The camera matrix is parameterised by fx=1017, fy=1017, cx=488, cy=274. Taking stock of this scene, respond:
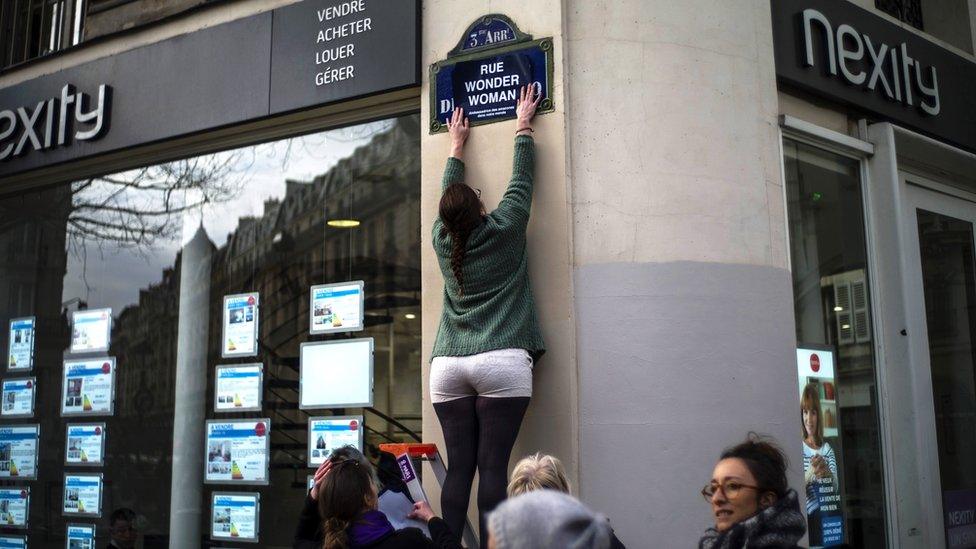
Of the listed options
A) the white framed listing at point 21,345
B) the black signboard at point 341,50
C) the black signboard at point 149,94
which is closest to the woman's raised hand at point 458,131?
the black signboard at point 341,50

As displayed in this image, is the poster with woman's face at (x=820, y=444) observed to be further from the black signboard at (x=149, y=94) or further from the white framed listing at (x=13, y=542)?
the white framed listing at (x=13, y=542)

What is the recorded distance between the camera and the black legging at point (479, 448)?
4.92 meters

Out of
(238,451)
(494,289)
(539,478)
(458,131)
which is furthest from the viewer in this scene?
(238,451)

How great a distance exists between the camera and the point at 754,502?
3162 millimetres

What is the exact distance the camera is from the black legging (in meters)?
4.92

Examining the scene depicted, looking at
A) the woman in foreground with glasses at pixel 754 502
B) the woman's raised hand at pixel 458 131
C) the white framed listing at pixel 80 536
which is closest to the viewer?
the woman in foreground with glasses at pixel 754 502

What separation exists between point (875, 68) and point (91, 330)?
6101 mm

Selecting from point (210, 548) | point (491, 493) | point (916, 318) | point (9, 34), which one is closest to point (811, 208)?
point (916, 318)

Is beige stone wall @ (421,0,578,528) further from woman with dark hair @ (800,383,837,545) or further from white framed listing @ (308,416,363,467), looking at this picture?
woman with dark hair @ (800,383,837,545)

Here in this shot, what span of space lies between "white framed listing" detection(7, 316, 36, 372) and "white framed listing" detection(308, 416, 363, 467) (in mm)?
2963

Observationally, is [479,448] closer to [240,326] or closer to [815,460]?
[815,460]

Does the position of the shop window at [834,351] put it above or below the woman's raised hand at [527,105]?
below

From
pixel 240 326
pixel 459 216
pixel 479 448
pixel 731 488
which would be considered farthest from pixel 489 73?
pixel 731 488

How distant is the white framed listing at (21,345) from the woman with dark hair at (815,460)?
5.90 meters
